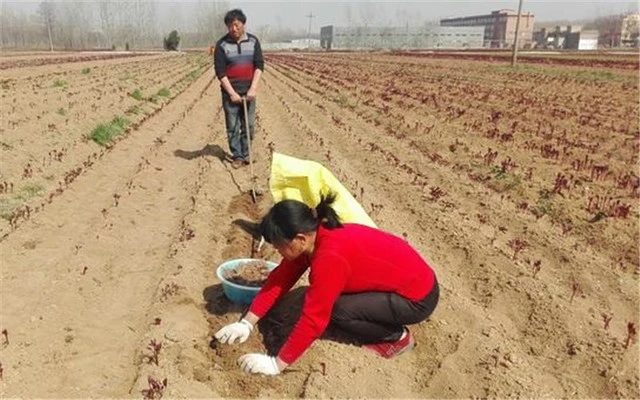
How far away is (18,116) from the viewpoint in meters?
10.2

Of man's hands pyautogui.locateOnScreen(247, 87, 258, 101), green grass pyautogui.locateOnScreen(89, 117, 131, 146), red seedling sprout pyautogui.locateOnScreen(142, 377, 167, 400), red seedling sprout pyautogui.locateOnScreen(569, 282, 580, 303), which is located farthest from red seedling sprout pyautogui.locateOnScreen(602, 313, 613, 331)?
green grass pyautogui.locateOnScreen(89, 117, 131, 146)

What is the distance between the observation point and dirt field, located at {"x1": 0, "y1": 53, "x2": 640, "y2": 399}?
11.2ft

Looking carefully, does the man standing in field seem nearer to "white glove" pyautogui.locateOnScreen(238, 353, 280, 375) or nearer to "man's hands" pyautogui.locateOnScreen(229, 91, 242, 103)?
"man's hands" pyautogui.locateOnScreen(229, 91, 242, 103)

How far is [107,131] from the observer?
974 centimetres

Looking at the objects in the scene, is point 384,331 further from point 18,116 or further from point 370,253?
point 18,116

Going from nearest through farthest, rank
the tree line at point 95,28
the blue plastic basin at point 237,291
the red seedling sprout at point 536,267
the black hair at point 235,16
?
the blue plastic basin at point 237,291
the red seedling sprout at point 536,267
the black hair at point 235,16
the tree line at point 95,28

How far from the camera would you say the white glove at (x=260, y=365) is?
10.4ft

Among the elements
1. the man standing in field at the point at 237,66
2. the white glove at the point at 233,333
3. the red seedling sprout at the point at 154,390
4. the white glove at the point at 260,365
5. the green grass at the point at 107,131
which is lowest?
the red seedling sprout at the point at 154,390

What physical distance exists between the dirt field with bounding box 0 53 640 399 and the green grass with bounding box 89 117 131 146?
157 mm

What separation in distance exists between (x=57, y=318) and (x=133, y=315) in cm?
49

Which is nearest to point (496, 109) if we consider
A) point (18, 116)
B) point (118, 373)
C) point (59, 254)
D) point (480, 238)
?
point (480, 238)

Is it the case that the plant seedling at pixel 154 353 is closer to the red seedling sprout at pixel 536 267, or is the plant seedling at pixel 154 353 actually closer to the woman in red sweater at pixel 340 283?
the woman in red sweater at pixel 340 283

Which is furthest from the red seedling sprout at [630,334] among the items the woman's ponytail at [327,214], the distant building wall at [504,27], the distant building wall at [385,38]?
the distant building wall at [504,27]

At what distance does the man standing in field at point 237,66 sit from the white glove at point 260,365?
14.7 ft
